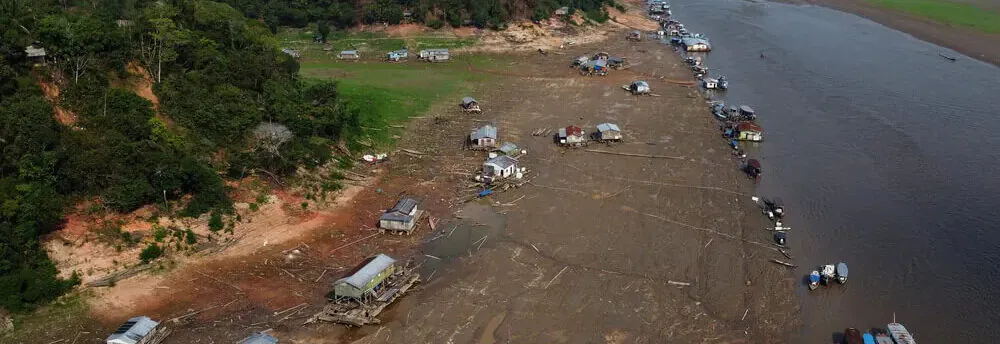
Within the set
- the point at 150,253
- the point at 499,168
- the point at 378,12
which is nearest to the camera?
the point at 150,253

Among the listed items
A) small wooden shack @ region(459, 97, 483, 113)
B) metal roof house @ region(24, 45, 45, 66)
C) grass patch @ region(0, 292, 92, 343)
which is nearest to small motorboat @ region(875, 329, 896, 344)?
grass patch @ region(0, 292, 92, 343)

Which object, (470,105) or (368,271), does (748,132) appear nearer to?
(470,105)

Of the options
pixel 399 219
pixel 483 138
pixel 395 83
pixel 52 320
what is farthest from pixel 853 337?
pixel 395 83

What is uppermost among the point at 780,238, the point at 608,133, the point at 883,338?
the point at 608,133

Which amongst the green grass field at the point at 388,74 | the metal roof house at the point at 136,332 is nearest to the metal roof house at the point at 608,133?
the green grass field at the point at 388,74

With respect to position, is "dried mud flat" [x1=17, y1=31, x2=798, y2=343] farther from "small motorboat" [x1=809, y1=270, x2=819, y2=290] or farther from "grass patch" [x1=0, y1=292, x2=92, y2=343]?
"small motorboat" [x1=809, y1=270, x2=819, y2=290]

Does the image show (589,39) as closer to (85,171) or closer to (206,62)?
(206,62)

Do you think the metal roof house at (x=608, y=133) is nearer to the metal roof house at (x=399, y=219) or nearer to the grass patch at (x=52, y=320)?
the metal roof house at (x=399, y=219)
